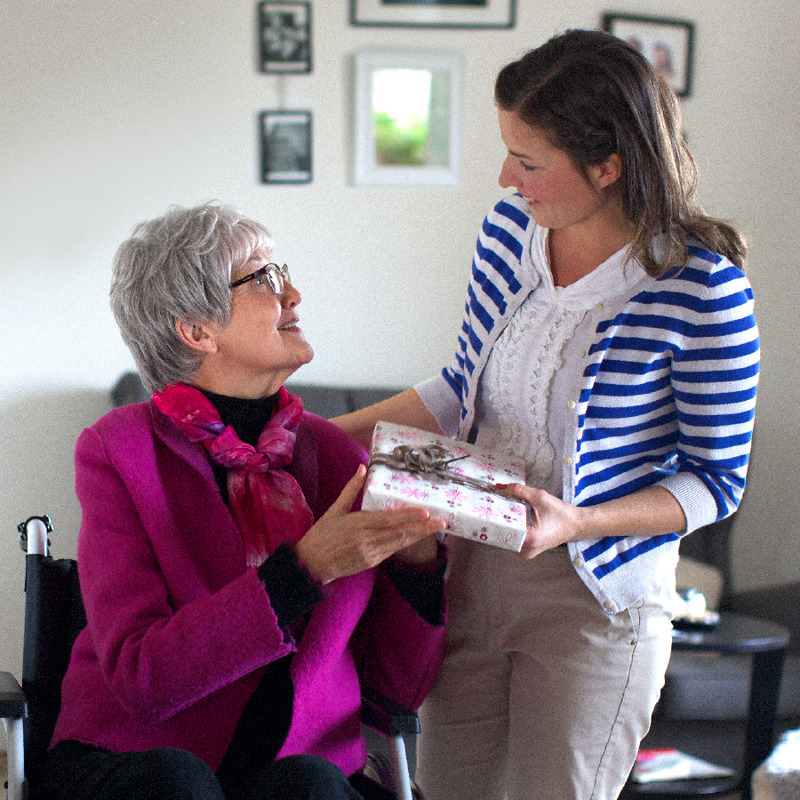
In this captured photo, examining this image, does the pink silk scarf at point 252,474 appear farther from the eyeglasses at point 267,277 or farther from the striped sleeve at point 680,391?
the striped sleeve at point 680,391

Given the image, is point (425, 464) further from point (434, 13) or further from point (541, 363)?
point (434, 13)

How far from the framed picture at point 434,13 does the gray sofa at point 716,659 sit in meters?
1.13

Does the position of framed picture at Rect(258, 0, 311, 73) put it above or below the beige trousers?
above

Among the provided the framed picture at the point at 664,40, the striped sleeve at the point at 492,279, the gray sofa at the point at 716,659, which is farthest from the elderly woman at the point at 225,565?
the framed picture at the point at 664,40

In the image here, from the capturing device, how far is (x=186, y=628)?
3.83ft

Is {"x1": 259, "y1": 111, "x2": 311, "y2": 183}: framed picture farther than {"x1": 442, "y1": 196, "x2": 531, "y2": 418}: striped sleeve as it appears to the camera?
Yes

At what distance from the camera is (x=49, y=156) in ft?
8.33

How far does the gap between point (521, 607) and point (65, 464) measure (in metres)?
1.84

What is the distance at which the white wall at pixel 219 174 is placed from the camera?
2533 mm

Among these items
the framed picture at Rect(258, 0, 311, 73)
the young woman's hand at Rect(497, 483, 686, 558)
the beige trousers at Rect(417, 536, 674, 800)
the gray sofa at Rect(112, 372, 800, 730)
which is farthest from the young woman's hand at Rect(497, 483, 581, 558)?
the framed picture at Rect(258, 0, 311, 73)

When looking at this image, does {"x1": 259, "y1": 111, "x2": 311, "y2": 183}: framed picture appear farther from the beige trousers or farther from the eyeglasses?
the beige trousers

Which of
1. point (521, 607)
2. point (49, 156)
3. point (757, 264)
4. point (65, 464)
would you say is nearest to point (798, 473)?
point (757, 264)

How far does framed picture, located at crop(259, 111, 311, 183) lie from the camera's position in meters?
2.66

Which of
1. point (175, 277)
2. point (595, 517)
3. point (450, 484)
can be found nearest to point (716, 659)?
point (595, 517)
